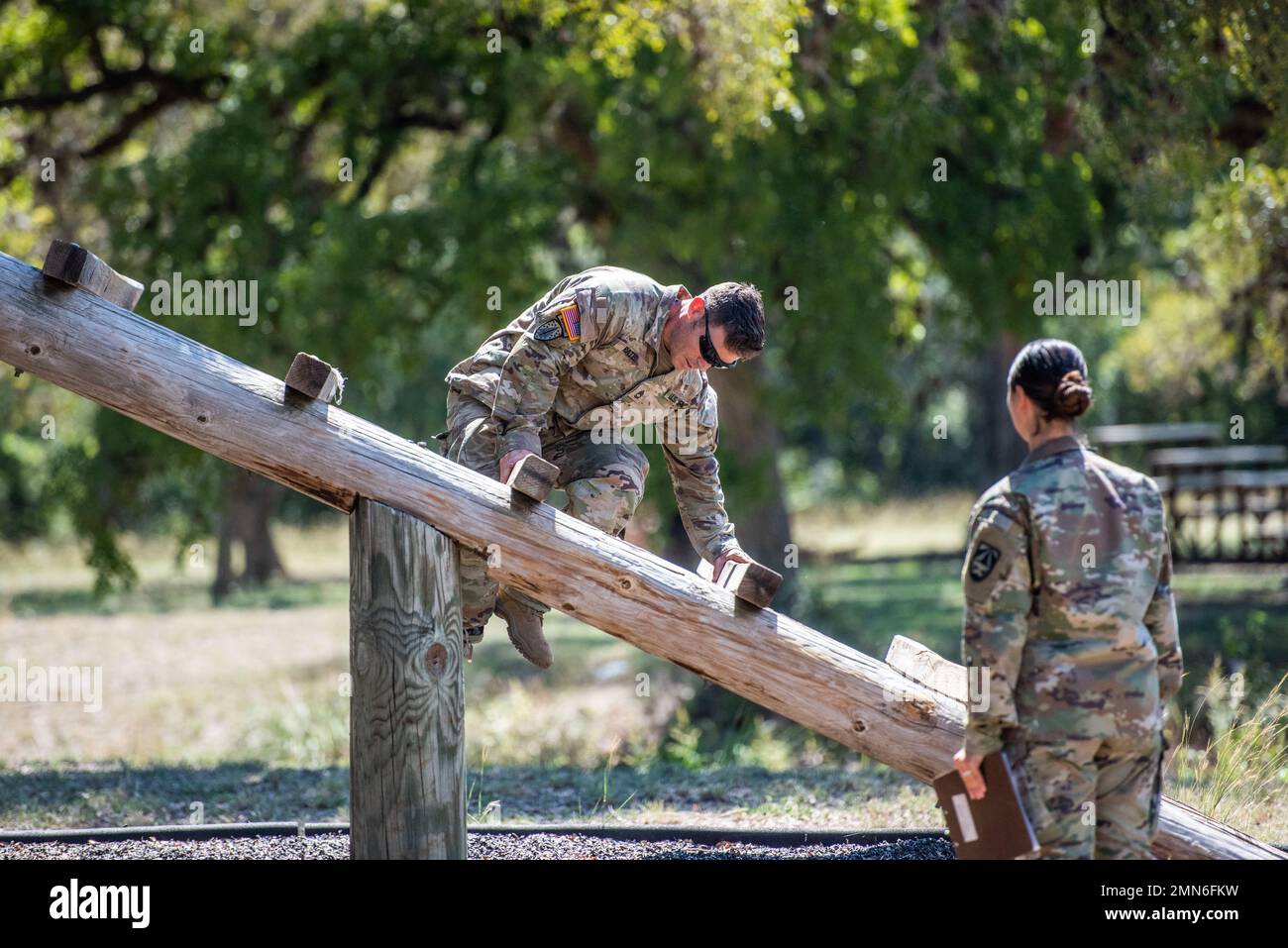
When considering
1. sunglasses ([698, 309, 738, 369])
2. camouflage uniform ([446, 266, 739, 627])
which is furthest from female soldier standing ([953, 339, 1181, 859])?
camouflage uniform ([446, 266, 739, 627])

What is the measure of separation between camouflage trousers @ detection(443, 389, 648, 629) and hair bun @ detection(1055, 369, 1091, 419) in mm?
2324

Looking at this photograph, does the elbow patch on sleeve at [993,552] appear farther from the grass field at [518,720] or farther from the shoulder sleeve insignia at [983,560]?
the grass field at [518,720]

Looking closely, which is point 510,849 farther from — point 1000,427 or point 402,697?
point 1000,427

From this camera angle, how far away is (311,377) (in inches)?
205

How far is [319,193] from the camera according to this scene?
1537 cm

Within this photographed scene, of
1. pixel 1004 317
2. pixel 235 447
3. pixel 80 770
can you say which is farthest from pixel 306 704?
pixel 235 447

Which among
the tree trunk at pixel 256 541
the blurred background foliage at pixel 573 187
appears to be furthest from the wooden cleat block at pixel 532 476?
the tree trunk at pixel 256 541

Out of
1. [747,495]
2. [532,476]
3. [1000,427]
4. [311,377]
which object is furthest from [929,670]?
[1000,427]

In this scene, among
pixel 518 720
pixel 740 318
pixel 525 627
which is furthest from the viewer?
pixel 518 720

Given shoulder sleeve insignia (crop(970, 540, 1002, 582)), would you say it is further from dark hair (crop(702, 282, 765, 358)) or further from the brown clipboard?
dark hair (crop(702, 282, 765, 358))

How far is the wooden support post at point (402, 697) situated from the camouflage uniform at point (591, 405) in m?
0.42

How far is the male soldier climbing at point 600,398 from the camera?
570 cm

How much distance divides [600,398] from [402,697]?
171 centimetres

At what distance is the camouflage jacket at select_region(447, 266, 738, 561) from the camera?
18.8 ft
